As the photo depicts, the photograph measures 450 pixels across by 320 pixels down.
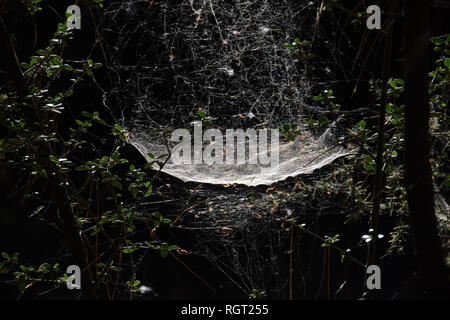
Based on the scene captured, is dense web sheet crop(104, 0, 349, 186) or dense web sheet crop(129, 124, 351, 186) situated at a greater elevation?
dense web sheet crop(104, 0, 349, 186)

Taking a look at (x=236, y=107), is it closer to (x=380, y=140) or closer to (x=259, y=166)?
(x=259, y=166)

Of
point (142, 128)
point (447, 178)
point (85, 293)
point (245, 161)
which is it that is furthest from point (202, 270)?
point (447, 178)

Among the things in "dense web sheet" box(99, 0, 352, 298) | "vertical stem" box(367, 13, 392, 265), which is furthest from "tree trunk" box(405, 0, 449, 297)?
"dense web sheet" box(99, 0, 352, 298)

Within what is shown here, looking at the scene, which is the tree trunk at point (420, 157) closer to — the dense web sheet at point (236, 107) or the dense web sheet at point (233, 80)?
the dense web sheet at point (236, 107)

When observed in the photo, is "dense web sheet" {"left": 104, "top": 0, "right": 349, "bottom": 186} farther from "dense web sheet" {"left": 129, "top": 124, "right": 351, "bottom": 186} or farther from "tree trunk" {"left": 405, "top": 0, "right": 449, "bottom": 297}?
"tree trunk" {"left": 405, "top": 0, "right": 449, "bottom": 297}

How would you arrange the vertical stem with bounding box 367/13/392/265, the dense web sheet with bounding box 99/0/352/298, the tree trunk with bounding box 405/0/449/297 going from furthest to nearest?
the dense web sheet with bounding box 99/0/352/298 < the vertical stem with bounding box 367/13/392/265 < the tree trunk with bounding box 405/0/449/297

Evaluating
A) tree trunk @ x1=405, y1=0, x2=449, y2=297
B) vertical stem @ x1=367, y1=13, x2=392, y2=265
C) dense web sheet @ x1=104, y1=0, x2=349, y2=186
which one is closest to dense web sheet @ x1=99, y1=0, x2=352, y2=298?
dense web sheet @ x1=104, y1=0, x2=349, y2=186

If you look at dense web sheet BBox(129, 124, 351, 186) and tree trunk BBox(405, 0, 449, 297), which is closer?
tree trunk BBox(405, 0, 449, 297)

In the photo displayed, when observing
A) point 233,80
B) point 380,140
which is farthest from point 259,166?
point 380,140

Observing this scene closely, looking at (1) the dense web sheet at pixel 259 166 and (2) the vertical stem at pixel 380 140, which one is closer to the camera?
(2) the vertical stem at pixel 380 140

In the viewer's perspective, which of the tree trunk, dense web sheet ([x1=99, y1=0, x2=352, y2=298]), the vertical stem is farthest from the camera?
dense web sheet ([x1=99, y1=0, x2=352, y2=298])

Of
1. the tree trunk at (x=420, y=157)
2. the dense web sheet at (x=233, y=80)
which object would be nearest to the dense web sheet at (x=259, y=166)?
the dense web sheet at (x=233, y=80)

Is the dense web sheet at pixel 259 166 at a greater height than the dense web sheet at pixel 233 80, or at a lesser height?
lesser
